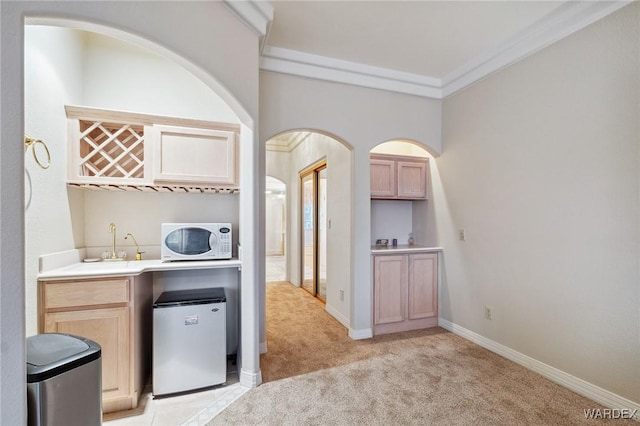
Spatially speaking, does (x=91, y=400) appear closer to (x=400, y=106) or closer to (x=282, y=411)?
(x=282, y=411)

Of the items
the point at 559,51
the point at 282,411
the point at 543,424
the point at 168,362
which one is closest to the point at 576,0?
the point at 559,51

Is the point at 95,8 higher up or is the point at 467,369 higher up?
the point at 95,8

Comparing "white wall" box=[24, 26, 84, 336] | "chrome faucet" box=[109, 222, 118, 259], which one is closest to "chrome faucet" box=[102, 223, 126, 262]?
"chrome faucet" box=[109, 222, 118, 259]

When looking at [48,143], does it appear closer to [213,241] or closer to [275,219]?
[213,241]

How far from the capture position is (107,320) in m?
1.96

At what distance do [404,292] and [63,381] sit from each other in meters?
3.09

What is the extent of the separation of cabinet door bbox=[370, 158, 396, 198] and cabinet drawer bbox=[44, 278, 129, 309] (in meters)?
2.68

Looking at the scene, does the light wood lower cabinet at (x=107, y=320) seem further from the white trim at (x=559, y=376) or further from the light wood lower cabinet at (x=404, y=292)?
the white trim at (x=559, y=376)

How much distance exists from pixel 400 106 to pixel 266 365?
3.18 m

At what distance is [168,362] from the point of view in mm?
2150

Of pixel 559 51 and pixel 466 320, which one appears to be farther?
pixel 466 320

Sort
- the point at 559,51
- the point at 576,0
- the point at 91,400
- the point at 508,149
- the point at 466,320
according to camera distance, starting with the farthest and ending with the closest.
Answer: the point at 466,320, the point at 508,149, the point at 559,51, the point at 576,0, the point at 91,400

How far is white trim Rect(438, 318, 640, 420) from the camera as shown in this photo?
2010 millimetres

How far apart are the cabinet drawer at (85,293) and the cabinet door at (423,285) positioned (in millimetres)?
2902
